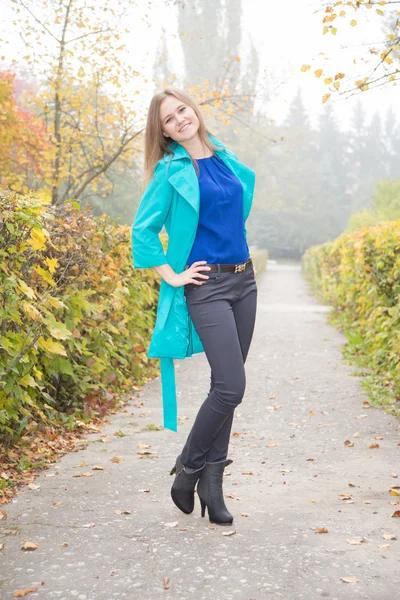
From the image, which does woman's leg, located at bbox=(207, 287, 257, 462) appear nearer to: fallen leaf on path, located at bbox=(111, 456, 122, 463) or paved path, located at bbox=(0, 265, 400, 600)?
paved path, located at bbox=(0, 265, 400, 600)

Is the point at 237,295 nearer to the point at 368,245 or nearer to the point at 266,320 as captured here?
the point at 368,245

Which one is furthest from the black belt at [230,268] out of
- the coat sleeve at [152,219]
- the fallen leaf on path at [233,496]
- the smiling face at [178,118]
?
the fallen leaf on path at [233,496]

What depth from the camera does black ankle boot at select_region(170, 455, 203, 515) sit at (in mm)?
3850

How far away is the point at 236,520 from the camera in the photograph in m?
3.94

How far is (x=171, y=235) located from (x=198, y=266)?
0.22 metres

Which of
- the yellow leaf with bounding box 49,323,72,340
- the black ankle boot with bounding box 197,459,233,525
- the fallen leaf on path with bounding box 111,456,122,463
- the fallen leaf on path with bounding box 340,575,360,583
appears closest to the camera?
the fallen leaf on path with bounding box 340,575,360,583

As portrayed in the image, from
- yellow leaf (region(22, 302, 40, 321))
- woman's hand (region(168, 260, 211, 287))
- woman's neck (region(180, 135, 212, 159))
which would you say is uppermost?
woman's neck (region(180, 135, 212, 159))

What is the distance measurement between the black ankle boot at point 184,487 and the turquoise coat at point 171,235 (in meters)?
0.57

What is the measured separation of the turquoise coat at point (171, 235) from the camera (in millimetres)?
3666

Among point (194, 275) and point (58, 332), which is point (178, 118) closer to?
point (194, 275)

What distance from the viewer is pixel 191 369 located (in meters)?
9.62

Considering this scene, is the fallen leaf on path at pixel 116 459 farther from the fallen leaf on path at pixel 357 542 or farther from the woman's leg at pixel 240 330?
the fallen leaf on path at pixel 357 542

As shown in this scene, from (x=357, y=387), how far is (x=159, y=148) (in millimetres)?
4898

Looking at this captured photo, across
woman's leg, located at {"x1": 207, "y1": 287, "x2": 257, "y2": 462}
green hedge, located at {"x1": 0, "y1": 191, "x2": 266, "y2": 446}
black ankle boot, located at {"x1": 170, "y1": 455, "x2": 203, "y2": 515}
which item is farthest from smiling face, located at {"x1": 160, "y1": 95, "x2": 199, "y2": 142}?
black ankle boot, located at {"x1": 170, "y1": 455, "x2": 203, "y2": 515}
